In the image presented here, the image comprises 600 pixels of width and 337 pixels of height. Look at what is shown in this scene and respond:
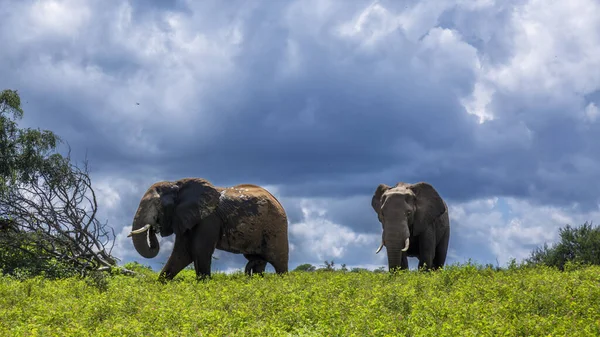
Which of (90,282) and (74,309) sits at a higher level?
(90,282)

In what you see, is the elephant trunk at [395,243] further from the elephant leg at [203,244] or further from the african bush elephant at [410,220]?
the elephant leg at [203,244]

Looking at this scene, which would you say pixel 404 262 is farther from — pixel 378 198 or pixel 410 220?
pixel 378 198

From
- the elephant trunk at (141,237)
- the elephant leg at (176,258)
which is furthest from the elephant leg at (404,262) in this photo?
the elephant trunk at (141,237)

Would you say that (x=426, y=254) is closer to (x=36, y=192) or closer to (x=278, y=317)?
(x=278, y=317)

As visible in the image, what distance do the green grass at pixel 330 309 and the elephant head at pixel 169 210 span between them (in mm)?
2472

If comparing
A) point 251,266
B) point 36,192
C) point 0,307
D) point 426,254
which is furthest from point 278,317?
point 36,192

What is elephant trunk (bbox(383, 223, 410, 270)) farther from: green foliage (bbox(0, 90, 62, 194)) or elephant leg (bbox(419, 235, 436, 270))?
green foliage (bbox(0, 90, 62, 194))

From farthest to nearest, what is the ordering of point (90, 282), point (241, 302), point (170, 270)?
point (170, 270) < point (90, 282) < point (241, 302)

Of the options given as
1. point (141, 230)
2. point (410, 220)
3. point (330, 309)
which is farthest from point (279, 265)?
Result: point (330, 309)

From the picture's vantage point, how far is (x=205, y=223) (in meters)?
20.3

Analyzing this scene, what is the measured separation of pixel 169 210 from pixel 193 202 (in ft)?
2.40

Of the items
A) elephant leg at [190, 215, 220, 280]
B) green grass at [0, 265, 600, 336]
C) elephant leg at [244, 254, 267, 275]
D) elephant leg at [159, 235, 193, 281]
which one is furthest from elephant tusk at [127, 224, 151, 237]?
elephant leg at [244, 254, 267, 275]

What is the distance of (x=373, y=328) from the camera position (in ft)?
35.4

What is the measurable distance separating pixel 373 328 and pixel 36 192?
1752 centimetres
